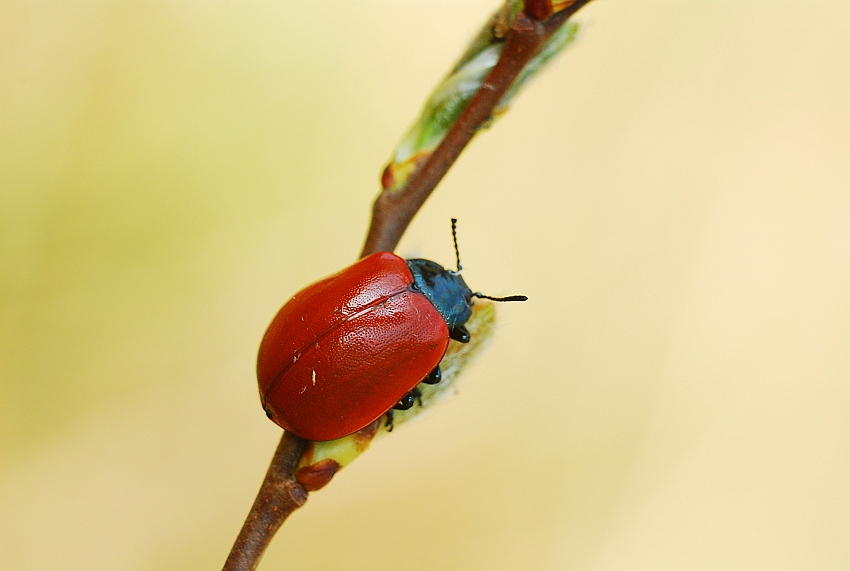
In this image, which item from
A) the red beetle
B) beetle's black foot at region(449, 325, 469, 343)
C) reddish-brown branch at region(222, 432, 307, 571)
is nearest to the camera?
reddish-brown branch at region(222, 432, 307, 571)

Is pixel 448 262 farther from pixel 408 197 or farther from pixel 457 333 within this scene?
pixel 408 197

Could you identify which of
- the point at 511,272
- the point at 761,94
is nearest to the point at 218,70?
the point at 511,272

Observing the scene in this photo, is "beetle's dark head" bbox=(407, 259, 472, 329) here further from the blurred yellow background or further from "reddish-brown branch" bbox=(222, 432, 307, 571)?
"reddish-brown branch" bbox=(222, 432, 307, 571)

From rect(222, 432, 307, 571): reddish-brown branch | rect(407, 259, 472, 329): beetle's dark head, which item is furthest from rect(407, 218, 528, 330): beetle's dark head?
rect(222, 432, 307, 571): reddish-brown branch

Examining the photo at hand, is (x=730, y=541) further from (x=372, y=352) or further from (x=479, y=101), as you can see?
(x=479, y=101)

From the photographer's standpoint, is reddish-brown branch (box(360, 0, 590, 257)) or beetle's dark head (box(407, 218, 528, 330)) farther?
beetle's dark head (box(407, 218, 528, 330))

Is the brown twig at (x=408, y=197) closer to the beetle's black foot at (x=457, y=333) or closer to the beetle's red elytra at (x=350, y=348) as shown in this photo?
the beetle's red elytra at (x=350, y=348)

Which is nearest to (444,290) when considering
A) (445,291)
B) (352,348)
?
(445,291)
